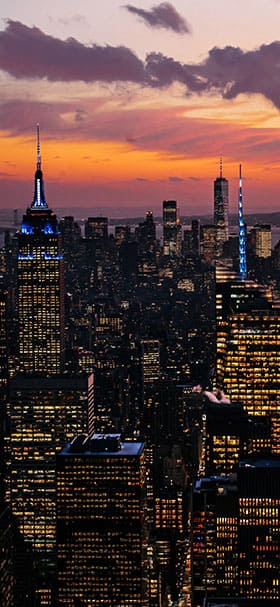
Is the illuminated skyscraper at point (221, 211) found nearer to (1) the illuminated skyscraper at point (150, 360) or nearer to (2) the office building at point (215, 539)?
(1) the illuminated skyscraper at point (150, 360)

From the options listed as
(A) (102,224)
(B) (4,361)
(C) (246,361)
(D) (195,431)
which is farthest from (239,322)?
(A) (102,224)

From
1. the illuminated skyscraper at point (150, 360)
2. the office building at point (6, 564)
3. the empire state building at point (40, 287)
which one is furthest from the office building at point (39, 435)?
the empire state building at point (40, 287)

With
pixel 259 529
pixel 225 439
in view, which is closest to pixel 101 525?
pixel 259 529

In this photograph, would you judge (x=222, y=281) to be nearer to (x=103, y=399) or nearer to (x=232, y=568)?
(x=103, y=399)

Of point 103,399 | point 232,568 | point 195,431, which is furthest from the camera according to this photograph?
point 103,399

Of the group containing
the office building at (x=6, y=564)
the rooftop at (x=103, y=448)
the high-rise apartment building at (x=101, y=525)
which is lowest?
the office building at (x=6, y=564)

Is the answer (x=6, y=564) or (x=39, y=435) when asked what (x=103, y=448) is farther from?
(x=39, y=435)
